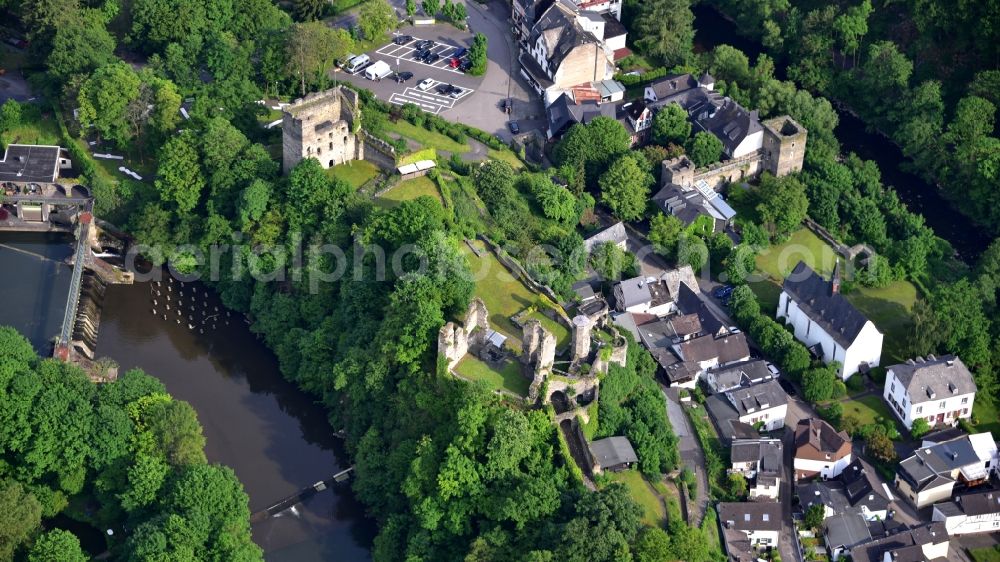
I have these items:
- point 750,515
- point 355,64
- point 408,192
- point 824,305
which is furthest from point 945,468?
point 355,64

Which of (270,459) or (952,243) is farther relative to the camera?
(952,243)

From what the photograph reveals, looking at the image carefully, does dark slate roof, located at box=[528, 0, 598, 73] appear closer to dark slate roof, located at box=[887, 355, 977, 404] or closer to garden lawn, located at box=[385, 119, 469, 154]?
garden lawn, located at box=[385, 119, 469, 154]

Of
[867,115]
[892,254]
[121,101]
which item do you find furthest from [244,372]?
[867,115]

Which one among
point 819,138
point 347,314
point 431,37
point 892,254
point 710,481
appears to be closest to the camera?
point 710,481

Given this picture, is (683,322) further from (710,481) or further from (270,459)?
(270,459)

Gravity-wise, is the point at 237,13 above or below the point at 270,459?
above

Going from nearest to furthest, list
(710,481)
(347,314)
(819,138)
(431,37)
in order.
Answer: (710,481)
(347,314)
(819,138)
(431,37)
